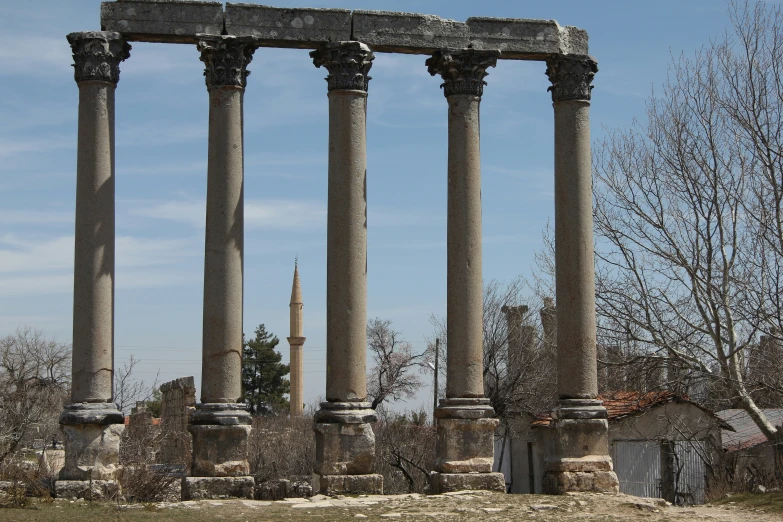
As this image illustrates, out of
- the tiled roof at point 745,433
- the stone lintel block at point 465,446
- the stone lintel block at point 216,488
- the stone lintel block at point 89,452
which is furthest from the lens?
the tiled roof at point 745,433

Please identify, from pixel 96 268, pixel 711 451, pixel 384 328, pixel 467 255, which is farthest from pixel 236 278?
pixel 384 328

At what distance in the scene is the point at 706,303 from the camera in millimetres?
27219

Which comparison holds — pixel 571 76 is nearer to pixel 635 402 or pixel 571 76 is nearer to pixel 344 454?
pixel 344 454

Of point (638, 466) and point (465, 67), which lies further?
point (638, 466)

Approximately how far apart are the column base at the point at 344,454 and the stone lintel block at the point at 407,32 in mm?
7472

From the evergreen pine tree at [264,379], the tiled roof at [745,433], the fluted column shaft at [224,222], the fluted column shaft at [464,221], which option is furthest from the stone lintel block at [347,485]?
the evergreen pine tree at [264,379]

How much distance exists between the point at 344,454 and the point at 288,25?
28.4 ft

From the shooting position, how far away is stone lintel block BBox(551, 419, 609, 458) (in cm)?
2266

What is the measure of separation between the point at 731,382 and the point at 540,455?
12826mm

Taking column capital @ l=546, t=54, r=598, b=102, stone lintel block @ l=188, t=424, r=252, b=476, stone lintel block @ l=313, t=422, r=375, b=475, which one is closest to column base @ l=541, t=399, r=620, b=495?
stone lintel block @ l=313, t=422, r=375, b=475

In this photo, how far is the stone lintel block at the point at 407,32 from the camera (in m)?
23.1

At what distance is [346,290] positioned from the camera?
22.2 m

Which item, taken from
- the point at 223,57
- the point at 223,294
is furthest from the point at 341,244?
the point at 223,57

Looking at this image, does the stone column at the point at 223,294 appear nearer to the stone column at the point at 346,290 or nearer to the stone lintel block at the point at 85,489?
the stone lintel block at the point at 85,489
